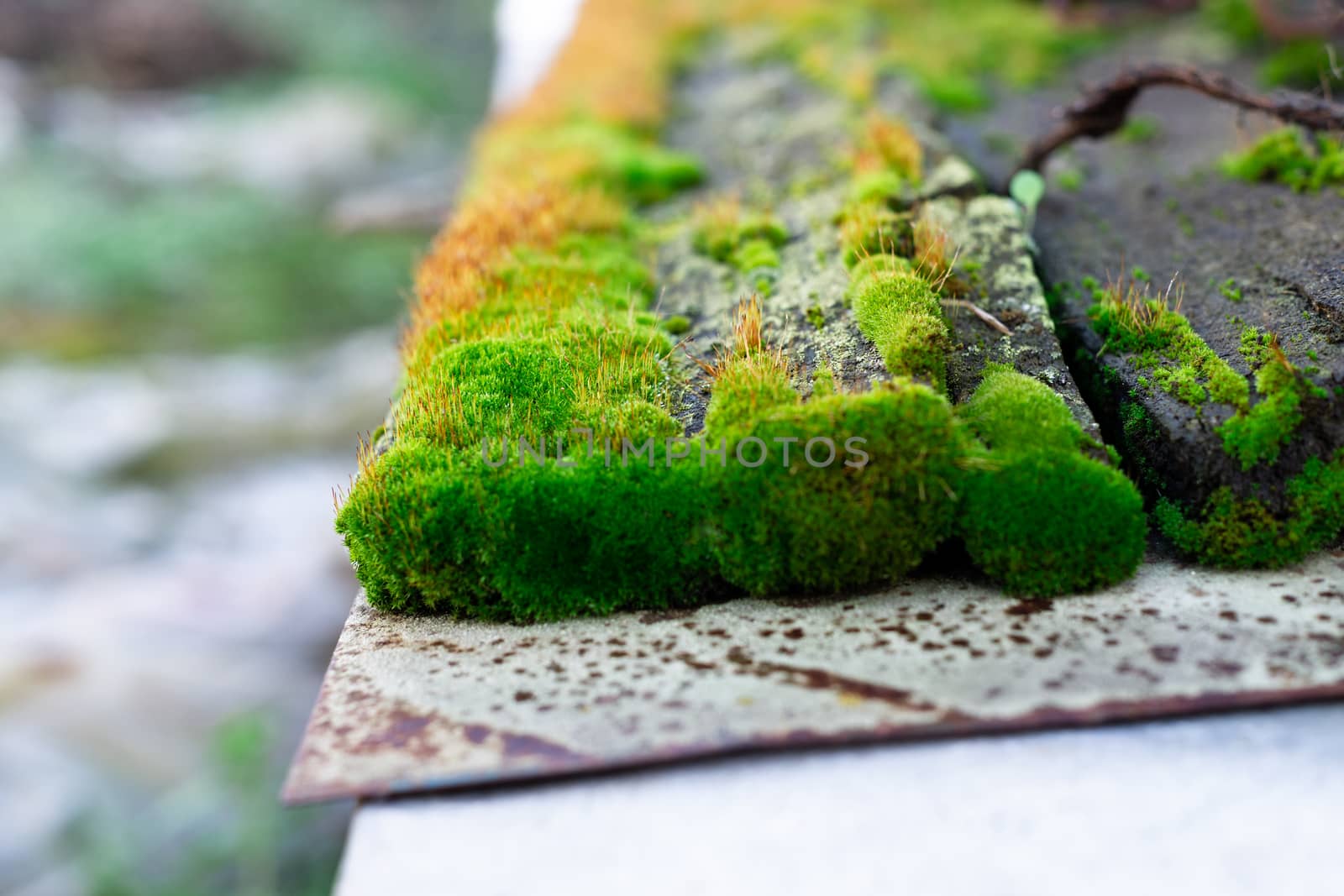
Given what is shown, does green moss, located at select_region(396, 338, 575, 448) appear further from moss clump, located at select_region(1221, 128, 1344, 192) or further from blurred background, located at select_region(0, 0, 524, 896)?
moss clump, located at select_region(1221, 128, 1344, 192)

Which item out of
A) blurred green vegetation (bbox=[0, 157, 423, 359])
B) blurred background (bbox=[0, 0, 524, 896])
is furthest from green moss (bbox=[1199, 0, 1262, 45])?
blurred green vegetation (bbox=[0, 157, 423, 359])

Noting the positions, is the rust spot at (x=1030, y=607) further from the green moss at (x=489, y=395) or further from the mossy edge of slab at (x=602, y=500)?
the green moss at (x=489, y=395)

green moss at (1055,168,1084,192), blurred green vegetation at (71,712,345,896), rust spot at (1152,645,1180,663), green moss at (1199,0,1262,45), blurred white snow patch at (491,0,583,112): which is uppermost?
blurred white snow patch at (491,0,583,112)

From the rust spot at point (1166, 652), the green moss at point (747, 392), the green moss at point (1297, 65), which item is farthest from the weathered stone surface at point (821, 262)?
the green moss at point (1297, 65)

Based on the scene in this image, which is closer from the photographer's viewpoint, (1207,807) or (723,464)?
(1207,807)

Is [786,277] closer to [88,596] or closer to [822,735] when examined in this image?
[822,735]

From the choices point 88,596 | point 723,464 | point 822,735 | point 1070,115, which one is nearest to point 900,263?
point 723,464
